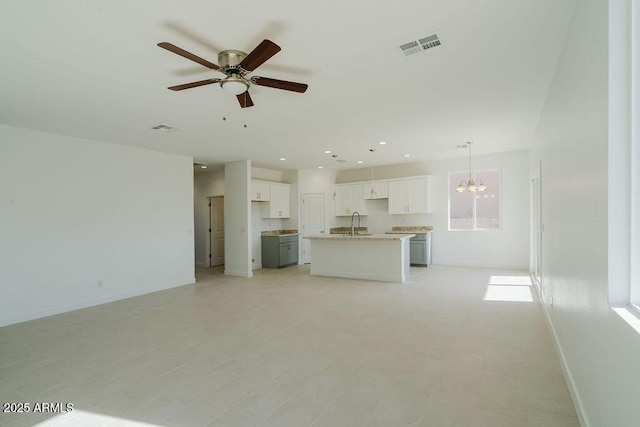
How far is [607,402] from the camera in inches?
61.6

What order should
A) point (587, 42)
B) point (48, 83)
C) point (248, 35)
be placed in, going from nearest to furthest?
point (587, 42) < point (248, 35) < point (48, 83)

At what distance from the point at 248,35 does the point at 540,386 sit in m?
3.61

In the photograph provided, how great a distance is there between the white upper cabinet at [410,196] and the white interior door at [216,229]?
16.8ft

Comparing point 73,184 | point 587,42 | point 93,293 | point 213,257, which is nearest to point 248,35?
point 587,42

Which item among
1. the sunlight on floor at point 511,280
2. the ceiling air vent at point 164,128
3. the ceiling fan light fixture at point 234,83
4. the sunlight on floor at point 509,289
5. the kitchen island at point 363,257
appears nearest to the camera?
the ceiling fan light fixture at point 234,83

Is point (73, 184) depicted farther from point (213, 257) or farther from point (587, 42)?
point (587, 42)

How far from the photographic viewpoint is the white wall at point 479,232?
7.47 meters

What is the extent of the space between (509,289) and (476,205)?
2962mm

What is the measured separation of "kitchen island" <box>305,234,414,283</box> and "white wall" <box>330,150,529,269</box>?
193cm

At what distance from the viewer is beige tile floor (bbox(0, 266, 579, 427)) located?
2250 millimetres

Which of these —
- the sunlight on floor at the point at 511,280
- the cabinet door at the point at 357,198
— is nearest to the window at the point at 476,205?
the sunlight on floor at the point at 511,280

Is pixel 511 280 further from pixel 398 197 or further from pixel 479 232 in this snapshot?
pixel 398 197

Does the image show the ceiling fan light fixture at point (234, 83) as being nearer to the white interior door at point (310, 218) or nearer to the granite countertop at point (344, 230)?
the white interior door at point (310, 218)

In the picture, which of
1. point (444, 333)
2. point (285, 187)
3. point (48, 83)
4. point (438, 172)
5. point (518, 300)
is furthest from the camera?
point (285, 187)
